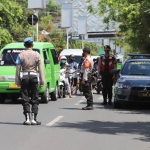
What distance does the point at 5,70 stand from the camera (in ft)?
66.9

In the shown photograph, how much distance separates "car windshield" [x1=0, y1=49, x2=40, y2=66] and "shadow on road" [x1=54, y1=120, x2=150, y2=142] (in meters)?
6.70

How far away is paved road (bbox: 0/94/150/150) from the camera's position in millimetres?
10820

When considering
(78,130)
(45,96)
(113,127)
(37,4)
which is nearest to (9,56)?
(45,96)

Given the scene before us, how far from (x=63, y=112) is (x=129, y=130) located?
440cm

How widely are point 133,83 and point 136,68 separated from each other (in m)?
1.56

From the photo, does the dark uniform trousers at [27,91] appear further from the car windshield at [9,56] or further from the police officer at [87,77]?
the car windshield at [9,56]

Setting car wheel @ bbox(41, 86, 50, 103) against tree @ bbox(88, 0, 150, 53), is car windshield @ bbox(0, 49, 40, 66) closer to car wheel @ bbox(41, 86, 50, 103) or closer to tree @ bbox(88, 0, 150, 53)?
car wheel @ bbox(41, 86, 50, 103)

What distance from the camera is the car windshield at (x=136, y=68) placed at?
64.5 ft

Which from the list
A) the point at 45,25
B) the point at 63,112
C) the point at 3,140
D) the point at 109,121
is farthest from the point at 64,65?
the point at 45,25

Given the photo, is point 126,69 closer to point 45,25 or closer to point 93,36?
point 45,25

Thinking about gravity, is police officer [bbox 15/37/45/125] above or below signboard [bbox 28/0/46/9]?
below

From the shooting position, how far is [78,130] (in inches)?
510

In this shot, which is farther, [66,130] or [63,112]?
[63,112]

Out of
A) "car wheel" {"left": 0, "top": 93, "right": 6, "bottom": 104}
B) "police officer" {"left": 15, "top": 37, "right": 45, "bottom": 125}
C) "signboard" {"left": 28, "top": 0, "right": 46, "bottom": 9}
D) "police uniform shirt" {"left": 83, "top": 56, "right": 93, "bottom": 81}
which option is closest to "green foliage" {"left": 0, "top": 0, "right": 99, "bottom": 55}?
"signboard" {"left": 28, "top": 0, "right": 46, "bottom": 9}
